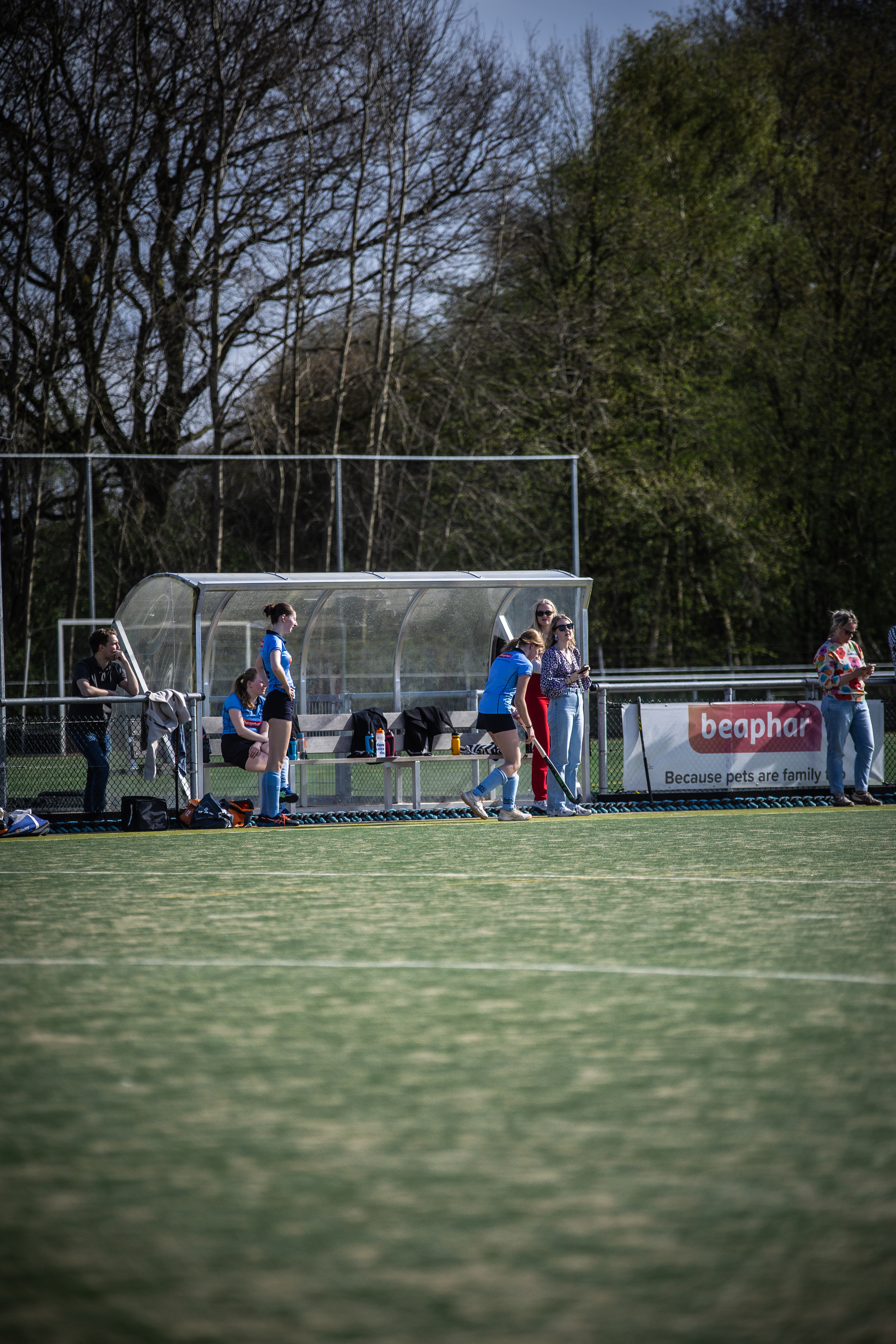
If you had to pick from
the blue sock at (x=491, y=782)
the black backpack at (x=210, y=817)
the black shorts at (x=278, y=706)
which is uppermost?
the black shorts at (x=278, y=706)

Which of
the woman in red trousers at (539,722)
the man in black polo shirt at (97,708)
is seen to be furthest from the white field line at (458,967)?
the woman in red trousers at (539,722)

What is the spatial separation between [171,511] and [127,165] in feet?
20.8

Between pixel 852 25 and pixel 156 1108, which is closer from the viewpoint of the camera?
pixel 156 1108

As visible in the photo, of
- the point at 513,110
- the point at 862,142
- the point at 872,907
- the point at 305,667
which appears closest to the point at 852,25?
the point at 862,142

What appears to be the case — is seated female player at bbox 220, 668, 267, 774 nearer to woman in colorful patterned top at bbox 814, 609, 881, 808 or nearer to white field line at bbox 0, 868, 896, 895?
white field line at bbox 0, 868, 896, 895

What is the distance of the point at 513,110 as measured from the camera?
1074 inches

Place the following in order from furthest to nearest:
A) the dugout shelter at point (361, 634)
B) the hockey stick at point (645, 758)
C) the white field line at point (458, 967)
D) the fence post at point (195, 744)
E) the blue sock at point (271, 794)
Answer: the dugout shelter at point (361, 634), the hockey stick at point (645, 758), the fence post at point (195, 744), the blue sock at point (271, 794), the white field line at point (458, 967)

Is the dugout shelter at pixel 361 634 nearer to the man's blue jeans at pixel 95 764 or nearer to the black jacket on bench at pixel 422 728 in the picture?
the black jacket on bench at pixel 422 728

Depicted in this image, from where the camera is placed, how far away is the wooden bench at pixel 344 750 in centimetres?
1429

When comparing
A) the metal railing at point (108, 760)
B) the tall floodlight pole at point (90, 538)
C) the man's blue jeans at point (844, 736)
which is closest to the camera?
the metal railing at point (108, 760)

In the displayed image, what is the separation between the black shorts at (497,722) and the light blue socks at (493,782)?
52 cm

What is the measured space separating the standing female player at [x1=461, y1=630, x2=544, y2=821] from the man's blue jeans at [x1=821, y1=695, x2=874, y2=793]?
3.06 m

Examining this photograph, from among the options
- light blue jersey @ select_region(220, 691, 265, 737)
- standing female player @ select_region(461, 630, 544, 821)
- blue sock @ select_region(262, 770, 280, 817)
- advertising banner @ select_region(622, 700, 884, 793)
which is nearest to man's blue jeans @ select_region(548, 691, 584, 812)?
standing female player @ select_region(461, 630, 544, 821)

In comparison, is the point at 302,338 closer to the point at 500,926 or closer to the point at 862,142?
the point at 862,142
